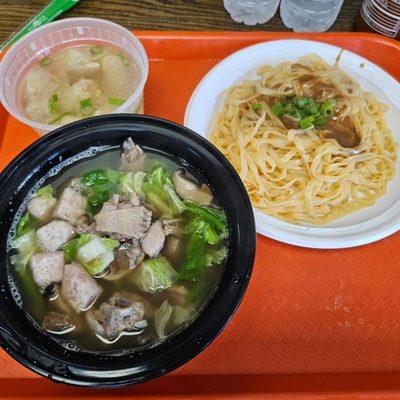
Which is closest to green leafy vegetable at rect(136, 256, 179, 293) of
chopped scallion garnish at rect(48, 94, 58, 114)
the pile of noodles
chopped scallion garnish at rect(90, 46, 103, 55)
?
the pile of noodles

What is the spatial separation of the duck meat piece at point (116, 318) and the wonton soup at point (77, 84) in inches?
37.0

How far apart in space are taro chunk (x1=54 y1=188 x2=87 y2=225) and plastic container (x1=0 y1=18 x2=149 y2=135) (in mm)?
496

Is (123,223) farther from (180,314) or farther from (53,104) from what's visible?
(53,104)

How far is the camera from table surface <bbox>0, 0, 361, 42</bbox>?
2.59 m

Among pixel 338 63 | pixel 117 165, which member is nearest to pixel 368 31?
pixel 338 63

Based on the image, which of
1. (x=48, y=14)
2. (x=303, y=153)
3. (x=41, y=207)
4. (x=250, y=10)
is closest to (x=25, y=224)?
(x=41, y=207)

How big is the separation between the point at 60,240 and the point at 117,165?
14.6 inches

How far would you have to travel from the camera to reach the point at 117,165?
1.56 metres

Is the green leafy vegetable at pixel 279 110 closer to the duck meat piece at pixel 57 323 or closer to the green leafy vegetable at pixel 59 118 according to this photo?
the green leafy vegetable at pixel 59 118

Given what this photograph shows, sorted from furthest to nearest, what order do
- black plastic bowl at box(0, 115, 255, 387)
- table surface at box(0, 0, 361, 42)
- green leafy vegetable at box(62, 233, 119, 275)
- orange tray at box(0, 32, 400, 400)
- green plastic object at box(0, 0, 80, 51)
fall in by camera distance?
table surface at box(0, 0, 361, 42) → green plastic object at box(0, 0, 80, 51) → orange tray at box(0, 32, 400, 400) → green leafy vegetable at box(62, 233, 119, 275) → black plastic bowl at box(0, 115, 255, 387)

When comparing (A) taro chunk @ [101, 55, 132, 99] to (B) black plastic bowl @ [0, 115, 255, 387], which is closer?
(B) black plastic bowl @ [0, 115, 255, 387]

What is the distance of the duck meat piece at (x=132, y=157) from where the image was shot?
1521 mm

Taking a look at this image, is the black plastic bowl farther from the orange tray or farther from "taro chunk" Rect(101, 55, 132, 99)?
"taro chunk" Rect(101, 55, 132, 99)

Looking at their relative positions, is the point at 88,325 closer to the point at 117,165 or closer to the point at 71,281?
the point at 71,281
